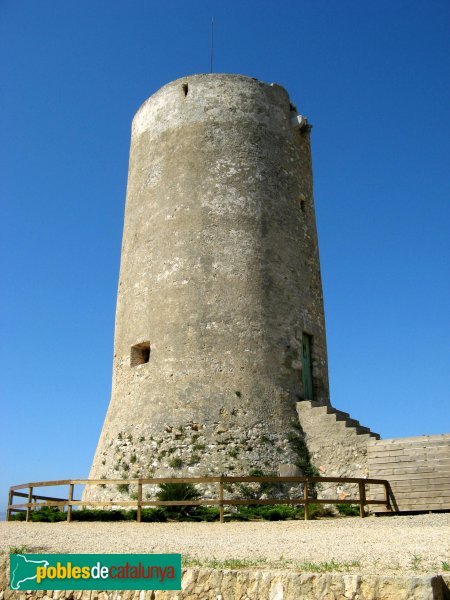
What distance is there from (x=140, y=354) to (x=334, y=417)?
5.31 meters

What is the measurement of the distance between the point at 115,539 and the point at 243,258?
868 cm

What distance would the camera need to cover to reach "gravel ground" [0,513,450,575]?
24.5 feet

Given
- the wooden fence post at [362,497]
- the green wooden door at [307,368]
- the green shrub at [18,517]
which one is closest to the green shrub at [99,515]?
the green shrub at [18,517]

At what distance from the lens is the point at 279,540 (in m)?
9.44

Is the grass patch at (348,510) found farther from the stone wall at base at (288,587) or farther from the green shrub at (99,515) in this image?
the stone wall at base at (288,587)

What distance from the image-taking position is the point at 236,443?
15164 mm

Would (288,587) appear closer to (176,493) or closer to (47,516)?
(176,493)

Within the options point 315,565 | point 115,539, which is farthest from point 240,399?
point 315,565

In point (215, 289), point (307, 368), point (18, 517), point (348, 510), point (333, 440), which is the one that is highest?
point (215, 289)

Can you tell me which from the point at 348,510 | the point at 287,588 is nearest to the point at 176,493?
the point at 348,510

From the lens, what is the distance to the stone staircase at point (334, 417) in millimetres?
15469

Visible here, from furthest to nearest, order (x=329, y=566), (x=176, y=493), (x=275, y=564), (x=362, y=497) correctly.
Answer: (x=176, y=493) < (x=362, y=497) < (x=275, y=564) < (x=329, y=566)

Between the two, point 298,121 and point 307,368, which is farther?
point 298,121

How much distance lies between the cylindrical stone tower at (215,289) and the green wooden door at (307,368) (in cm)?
5
